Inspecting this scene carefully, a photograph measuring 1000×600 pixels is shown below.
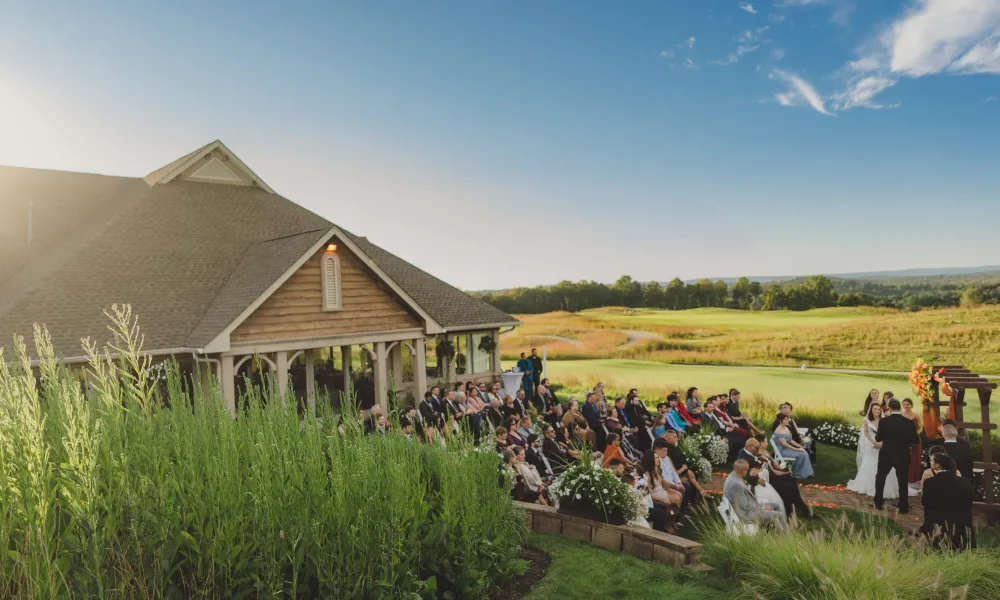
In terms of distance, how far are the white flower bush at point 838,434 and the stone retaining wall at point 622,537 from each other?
10.6 meters

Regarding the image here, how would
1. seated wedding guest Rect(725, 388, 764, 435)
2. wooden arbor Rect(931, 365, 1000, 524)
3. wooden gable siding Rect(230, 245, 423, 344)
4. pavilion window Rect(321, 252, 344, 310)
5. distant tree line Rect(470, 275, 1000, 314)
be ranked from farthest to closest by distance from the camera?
1. distant tree line Rect(470, 275, 1000, 314)
2. pavilion window Rect(321, 252, 344, 310)
3. seated wedding guest Rect(725, 388, 764, 435)
4. wooden gable siding Rect(230, 245, 423, 344)
5. wooden arbor Rect(931, 365, 1000, 524)

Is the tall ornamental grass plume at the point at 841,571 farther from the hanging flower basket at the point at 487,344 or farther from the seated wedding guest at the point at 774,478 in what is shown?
the hanging flower basket at the point at 487,344

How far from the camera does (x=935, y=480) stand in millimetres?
8734

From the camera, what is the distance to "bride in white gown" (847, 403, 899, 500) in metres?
12.3

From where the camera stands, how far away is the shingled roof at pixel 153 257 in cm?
1614

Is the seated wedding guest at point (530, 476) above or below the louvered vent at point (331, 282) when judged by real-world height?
below

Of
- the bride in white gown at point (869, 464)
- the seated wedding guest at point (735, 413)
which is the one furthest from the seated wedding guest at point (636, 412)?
the bride in white gown at point (869, 464)

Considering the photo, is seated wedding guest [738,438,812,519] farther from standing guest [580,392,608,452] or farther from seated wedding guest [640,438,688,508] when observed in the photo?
standing guest [580,392,608,452]

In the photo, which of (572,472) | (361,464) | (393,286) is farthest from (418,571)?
(393,286)

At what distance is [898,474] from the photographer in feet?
36.8

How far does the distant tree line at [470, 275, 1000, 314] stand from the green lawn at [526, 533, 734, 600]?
30948mm

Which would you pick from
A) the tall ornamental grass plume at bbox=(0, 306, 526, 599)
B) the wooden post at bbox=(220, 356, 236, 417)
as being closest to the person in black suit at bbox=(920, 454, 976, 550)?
the tall ornamental grass plume at bbox=(0, 306, 526, 599)

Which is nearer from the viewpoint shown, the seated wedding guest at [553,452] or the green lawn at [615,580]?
the green lawn at [615,580]

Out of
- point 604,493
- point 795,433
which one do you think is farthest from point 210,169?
point 795,433
